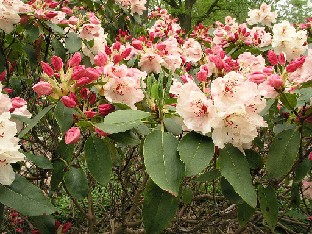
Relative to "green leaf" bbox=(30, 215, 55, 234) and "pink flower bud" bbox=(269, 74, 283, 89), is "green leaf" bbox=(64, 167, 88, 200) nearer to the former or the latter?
"green leaf" bbox=(30, 215, 55, 234)

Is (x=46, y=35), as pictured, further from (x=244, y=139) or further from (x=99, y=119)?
(x=244, y=139)

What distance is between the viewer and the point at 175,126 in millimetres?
1242

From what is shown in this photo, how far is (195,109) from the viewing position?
1.19 m

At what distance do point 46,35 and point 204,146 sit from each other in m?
1.72

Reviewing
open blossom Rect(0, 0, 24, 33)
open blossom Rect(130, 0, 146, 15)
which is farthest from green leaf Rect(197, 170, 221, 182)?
open blossom Rect(130, 0, 146, 15)

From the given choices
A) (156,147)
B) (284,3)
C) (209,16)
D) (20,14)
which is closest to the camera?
(156,147)

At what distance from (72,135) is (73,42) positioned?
1101 mm

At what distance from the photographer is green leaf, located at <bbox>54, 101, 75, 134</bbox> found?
1316 mm

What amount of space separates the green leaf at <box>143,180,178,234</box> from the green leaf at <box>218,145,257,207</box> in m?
0.17

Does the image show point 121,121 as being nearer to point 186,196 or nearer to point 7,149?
point 7,149

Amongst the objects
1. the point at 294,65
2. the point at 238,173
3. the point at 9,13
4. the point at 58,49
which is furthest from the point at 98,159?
the point at 58,49

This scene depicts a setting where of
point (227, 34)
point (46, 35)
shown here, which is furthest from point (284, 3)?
point (46, 35)

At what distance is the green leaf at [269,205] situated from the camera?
144 cm

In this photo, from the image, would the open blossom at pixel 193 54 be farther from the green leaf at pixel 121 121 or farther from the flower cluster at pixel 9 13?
the green leaf at pixel 121 121
